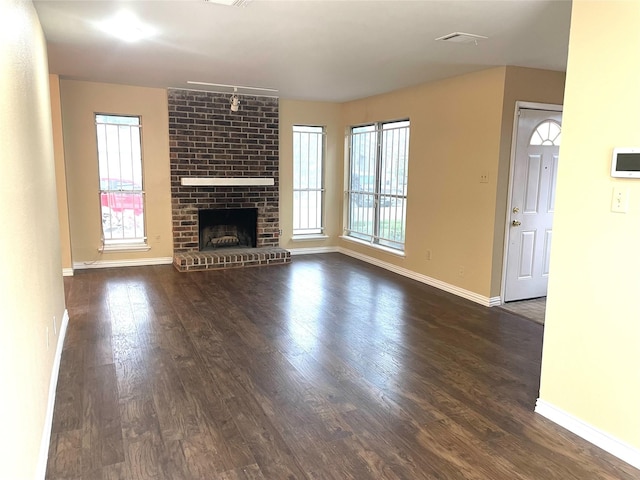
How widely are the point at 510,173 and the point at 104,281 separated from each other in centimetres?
475

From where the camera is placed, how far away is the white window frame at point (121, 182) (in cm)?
610

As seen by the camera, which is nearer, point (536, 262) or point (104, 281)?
point (536, 262)

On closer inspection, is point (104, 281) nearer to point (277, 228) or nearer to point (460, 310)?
point (277, 228)

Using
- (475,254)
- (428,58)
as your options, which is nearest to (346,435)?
(475,254)

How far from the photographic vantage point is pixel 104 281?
5484 millimetres

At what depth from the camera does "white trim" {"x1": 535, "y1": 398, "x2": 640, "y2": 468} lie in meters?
2.22

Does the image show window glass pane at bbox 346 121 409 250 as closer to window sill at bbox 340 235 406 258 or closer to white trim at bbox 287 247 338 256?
window sill at bbox 340 235 406 258

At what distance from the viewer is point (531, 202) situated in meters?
4.77

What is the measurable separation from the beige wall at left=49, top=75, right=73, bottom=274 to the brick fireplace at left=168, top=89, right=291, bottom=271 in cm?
132

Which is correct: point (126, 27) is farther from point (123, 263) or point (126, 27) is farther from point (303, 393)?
point (123, 263)

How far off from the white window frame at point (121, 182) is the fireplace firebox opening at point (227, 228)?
0.83 m

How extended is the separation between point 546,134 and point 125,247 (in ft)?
17.9

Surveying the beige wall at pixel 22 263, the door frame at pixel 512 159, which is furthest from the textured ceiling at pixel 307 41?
the beige wall at pixel 22 263

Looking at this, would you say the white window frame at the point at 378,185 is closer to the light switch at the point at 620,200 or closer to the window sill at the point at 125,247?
the window sill at the point at 125,247
